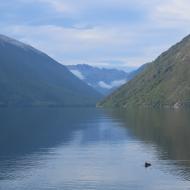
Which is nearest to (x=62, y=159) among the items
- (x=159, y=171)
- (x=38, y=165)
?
(x=38, y=165)

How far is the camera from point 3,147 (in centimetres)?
19138

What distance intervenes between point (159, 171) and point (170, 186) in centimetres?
1969

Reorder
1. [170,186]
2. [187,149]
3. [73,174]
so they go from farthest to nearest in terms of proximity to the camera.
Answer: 1. [187,149]
2. [73,174]
3. [170,186]

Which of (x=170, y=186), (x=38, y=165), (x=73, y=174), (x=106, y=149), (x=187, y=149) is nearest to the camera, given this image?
(x=170, y=186)

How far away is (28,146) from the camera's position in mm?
197500

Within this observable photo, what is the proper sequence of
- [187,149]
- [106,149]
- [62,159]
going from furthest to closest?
[106,149] → [187,149] → [62,159]

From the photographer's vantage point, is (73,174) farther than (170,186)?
Yes

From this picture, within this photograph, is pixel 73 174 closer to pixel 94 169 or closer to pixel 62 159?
pixel 94 169

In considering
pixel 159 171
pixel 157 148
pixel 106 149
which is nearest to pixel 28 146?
pixel 106 149

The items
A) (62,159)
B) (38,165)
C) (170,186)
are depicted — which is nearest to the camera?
(170,186)

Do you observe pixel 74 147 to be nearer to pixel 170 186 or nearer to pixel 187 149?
pixel 187 149

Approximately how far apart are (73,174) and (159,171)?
21.1 m

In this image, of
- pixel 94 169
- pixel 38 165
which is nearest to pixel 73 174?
pixel 94 169

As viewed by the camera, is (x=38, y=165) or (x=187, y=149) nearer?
(x=38, y=165)
